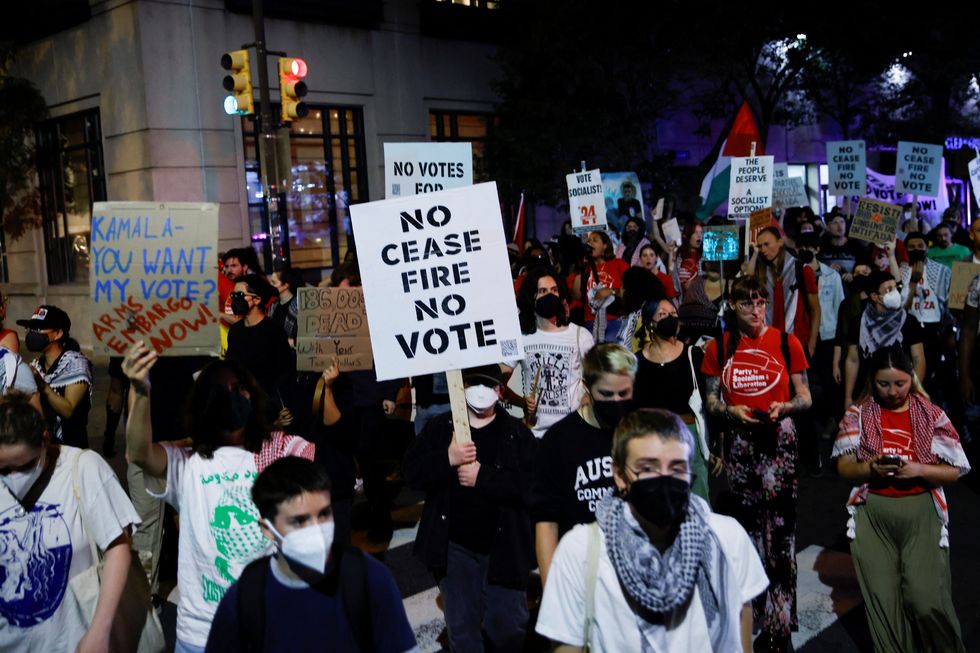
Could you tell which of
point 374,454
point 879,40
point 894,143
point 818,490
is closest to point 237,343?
point 374,454

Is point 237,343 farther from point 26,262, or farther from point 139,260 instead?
point 26,262

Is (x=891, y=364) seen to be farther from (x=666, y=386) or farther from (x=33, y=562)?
(x=33, y=562)

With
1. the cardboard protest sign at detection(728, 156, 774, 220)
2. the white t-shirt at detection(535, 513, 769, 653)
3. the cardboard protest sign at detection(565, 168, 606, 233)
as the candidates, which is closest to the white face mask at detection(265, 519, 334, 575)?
the white t-shirt at detection(535, 513, 769, 653)

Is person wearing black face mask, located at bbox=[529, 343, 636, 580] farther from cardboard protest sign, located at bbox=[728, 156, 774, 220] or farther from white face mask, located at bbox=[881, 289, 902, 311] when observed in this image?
cardboard protest sign, located at bbox=[728, 156, 774, 220]

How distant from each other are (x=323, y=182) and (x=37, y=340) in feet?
43.5

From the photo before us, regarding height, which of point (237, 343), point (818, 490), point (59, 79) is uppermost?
point (59, 79)

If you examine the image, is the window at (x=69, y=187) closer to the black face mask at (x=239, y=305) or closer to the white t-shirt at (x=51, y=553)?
the black face mask at (x=239, y=305)

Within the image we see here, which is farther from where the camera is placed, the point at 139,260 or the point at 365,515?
the point at 365,515

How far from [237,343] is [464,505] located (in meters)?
2.79

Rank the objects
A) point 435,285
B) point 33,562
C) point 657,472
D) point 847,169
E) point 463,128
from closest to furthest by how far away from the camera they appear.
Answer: point 657,472, point 33,562, point 435,285, point 847,169, point 463,128

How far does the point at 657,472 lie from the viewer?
3.02 metres

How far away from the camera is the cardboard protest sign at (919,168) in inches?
574

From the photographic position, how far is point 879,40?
24281 millimetres

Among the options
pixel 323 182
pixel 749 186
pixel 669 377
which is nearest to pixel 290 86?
pixel 749 186
